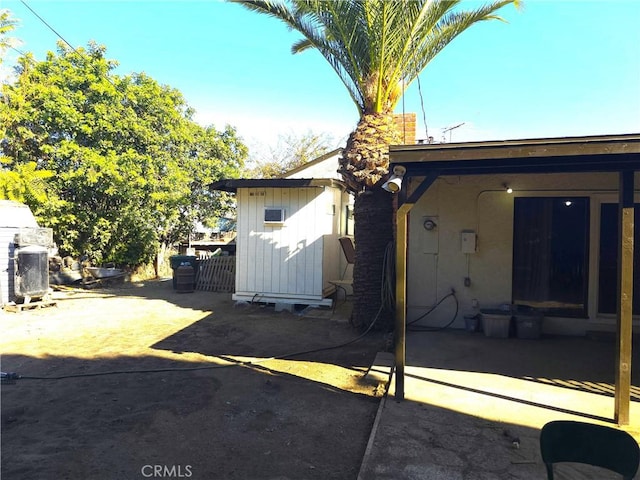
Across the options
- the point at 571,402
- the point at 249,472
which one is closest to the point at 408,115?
the point at 571,402

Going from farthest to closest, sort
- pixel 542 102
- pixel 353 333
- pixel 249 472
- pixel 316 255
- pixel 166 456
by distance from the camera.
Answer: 1. pixel 542 102
2. pixel 316 255
3. pixel 353 333
4. pixel 166 456
5. pixel 249 472

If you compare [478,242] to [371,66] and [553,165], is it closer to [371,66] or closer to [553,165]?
[553,165]

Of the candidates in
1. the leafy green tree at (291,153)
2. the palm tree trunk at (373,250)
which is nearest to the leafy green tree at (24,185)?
the palm tree trunk at (373,250)

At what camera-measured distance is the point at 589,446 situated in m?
1.90

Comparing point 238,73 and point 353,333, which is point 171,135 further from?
point 353,333

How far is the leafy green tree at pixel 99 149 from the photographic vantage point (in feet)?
41.7

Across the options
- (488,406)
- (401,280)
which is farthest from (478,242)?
(488,406)

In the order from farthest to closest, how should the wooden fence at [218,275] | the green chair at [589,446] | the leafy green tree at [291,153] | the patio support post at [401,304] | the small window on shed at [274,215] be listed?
the leafy green tree at [291,153]
the wooden fence at [218,275]
the small window on shed at [274,215]
the patio support post at [401,304]
the green chair at [589,446]

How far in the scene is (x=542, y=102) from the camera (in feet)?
44.7

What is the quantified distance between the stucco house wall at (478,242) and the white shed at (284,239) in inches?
120

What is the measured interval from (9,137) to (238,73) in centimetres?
775

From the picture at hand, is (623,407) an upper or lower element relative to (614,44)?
lower

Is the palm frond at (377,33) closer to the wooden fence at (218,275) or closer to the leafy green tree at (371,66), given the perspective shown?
the leafy green tree at (371,66)

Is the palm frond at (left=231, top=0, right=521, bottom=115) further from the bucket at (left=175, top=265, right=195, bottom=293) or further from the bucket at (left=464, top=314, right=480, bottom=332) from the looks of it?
the bucket at (left=175, top=265, right=195, bottom=293)
